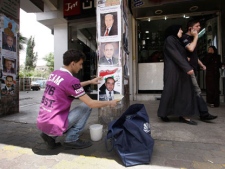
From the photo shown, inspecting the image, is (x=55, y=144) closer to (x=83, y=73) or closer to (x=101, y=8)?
(x=101, y=8)

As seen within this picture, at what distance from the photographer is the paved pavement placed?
1913 mm

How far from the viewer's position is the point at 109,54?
2.96m

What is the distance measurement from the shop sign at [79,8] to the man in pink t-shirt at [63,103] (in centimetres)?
442

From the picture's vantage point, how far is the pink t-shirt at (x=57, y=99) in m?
2.13

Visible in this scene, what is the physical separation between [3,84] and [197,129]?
411cm

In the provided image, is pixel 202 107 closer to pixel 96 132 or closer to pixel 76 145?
pixel 96 132

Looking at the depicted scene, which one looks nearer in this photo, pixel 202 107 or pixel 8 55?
pixel 202 107

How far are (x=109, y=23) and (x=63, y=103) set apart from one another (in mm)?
1526

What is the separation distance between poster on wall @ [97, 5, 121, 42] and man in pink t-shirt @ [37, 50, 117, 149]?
0.79 m

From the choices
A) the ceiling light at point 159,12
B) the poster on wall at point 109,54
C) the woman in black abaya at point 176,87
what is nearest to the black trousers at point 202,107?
the woman in black abaya at point 176,87

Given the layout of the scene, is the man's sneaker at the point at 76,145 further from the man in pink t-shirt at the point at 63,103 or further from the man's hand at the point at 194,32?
the man's hand at the point at 194,32

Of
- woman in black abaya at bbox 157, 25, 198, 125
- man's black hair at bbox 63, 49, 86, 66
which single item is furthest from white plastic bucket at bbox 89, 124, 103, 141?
woman in black abaya at bbox 157, 25, 198, 125

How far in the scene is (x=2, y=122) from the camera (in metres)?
3.78

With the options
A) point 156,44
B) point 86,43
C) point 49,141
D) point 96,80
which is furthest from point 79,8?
point 49,141
